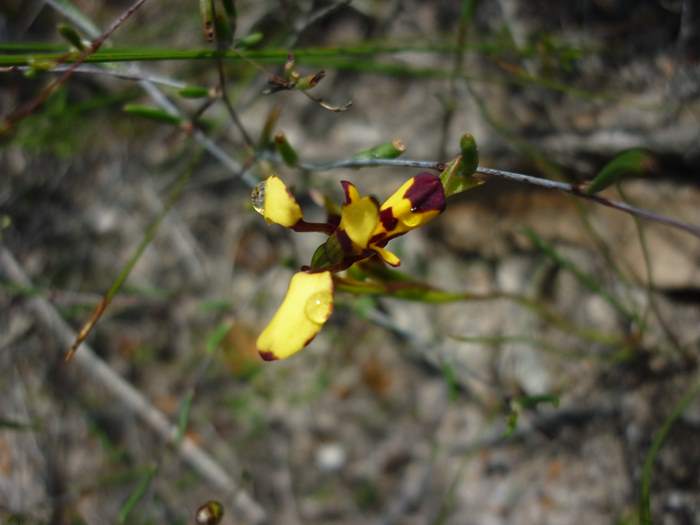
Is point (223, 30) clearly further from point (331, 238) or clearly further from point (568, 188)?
point (568, 188)

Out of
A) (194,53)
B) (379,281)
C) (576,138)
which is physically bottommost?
(576,138)

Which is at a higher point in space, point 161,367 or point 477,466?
point 161,367

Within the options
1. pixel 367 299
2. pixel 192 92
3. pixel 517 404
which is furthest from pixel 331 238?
pixel 367 299

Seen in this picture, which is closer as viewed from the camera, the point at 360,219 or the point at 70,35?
the point at 360,219

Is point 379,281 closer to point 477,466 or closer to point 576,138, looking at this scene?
point 576,138

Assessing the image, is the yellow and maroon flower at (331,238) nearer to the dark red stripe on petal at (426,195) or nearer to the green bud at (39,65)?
the dark red stripe on petal at (426,195)

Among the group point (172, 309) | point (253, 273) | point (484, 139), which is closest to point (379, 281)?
point (484, 139)

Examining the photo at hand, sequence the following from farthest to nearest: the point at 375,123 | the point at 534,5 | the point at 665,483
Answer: the point at 375,123 → the point at 534,5 → the point at 665,483

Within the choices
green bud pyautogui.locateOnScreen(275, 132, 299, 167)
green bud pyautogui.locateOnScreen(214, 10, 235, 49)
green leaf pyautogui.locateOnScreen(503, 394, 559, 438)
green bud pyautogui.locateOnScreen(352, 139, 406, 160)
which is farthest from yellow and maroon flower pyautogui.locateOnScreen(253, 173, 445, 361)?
green leaf pyautogui.locateOnScreen(503, 394, 559, 438)
